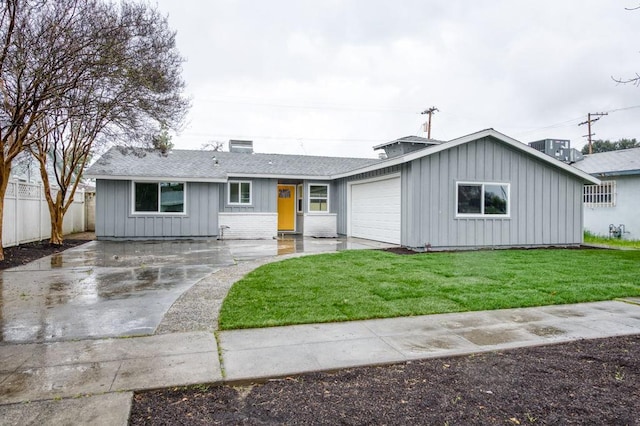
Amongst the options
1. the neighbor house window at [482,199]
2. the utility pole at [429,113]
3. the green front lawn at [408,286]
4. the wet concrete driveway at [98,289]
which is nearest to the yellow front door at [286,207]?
the wet concrete driveway at [98,289]

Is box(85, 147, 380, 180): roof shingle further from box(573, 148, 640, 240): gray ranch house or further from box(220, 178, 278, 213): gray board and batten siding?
box(573, 148, 640, 240): gray ranch house

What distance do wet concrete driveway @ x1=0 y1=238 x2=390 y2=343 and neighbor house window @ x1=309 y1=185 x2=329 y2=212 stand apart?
21.5ft

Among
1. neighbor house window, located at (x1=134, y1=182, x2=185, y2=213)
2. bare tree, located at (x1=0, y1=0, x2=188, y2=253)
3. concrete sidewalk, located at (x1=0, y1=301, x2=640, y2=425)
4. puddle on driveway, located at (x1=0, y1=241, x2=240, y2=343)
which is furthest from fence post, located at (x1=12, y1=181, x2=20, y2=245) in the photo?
concrete sidewalk, located at (x1=0, y1=301, x2=640, y2=425)

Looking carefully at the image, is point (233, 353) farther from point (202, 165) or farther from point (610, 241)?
point (610, 241)

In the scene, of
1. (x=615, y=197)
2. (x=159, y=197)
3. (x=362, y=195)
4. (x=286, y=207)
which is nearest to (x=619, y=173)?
(x=615, y=197)

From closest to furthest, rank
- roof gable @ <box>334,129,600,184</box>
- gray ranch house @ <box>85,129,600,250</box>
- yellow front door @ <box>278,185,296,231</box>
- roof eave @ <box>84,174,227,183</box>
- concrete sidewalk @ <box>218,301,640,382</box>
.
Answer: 1. concrete sidewalk @ <box>218,301,640,382</box>
2. roof gable @ <box>334,129,600,184</box>
3. gray ranch house @ <box>85,129,600,250</box>
4. roof eave @ <box>84,174,227,183</box>
5. yellow front door @ <box>278,185,296,231</box>

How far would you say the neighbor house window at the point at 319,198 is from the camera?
727 inches

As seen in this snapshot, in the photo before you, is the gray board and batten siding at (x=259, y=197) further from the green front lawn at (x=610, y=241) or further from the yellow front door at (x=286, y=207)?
the green front lawn at (x=610, y=241)

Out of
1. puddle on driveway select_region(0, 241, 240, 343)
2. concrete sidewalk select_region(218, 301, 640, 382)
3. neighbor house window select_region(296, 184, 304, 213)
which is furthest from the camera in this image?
neighbor house window select_region(296, 184, 304, 213)

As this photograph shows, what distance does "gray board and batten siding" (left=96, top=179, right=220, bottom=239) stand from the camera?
15.4 metres

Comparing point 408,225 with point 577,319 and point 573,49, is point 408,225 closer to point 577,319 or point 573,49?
point 577,319

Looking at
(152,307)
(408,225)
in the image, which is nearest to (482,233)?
(408,225)

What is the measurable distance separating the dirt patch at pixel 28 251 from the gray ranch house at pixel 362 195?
2.26 m

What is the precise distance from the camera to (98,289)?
670 centimetres
